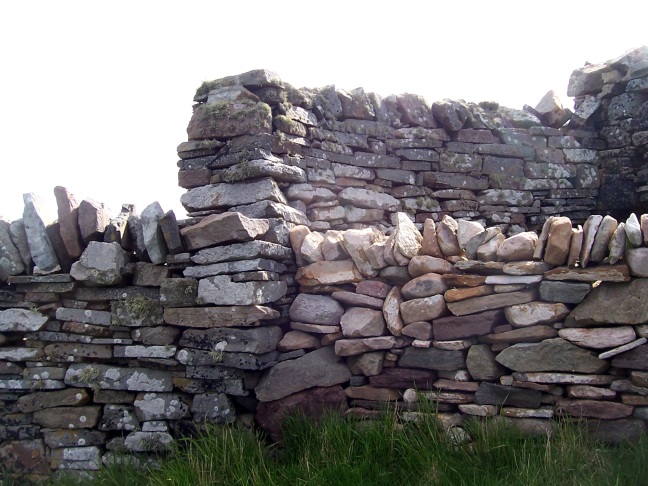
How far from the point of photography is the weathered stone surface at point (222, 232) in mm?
4430

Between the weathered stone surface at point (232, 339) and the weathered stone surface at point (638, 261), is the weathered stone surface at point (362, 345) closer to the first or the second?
the weathered stone surface at point (232, 339)

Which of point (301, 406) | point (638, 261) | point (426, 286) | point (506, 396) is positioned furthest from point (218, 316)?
point (638, 261)

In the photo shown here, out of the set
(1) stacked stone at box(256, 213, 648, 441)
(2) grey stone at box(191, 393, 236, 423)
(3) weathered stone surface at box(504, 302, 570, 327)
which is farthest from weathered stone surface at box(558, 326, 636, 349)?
(2) grey stone at box(191, 393, 236, 423)

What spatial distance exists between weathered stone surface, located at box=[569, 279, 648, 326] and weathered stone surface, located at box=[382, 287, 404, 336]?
3.94ft

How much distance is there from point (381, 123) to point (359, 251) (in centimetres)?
209

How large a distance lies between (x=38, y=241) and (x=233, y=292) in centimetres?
171

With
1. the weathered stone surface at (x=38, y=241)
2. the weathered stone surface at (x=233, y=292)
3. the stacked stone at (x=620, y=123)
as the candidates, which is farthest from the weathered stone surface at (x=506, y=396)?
the stacked stone at (x=620, y=123)

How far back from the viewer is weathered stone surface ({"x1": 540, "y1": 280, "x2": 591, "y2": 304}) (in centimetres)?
383

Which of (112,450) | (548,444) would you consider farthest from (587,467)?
(112,450)

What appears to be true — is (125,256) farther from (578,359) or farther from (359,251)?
(578,359)

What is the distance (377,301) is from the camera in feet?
14.7

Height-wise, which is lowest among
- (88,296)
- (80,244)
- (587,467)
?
(587,467)

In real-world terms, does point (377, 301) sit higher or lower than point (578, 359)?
higher

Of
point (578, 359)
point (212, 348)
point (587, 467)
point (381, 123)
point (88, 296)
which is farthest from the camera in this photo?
point (381, 123)
